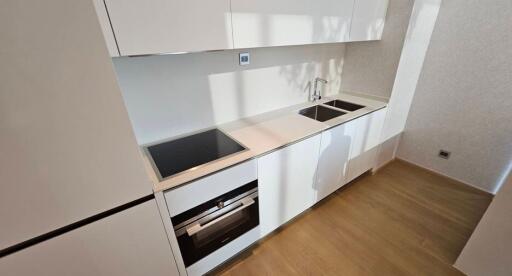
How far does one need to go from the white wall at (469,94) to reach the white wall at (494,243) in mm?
1247

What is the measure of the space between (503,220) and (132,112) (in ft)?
7.53

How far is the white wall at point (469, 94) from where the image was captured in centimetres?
185

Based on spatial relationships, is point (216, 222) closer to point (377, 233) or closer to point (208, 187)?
point (208, 187)

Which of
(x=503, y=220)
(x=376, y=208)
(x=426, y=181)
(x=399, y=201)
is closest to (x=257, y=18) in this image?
(x=503, y=220)

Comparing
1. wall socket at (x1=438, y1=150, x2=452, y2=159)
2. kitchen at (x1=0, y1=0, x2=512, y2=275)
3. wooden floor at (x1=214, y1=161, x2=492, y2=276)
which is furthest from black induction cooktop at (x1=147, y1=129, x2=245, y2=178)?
wall socket at (x1=438, y1=150, x2=452, y2=159)

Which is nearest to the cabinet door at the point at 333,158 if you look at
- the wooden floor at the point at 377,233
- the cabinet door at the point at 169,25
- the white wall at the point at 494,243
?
the wooden floor at the point at 377,233

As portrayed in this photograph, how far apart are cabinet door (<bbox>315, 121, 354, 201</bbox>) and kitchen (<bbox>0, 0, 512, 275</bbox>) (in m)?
0.02

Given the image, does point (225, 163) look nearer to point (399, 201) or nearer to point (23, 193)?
point (23, 193)

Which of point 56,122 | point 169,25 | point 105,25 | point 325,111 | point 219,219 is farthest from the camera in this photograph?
point 325,111

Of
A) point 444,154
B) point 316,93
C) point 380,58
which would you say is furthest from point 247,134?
point 444,154

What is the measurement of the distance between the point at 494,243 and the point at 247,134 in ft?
Answer: 5.50

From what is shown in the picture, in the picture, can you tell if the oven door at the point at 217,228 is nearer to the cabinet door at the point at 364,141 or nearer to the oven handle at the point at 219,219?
the oven handle at the point at 219,219

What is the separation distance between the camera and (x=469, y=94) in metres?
2.08

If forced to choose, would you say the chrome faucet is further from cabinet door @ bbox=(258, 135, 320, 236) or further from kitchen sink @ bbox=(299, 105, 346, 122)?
cabinet door @ bbox=(258, 135, 320, 236)
